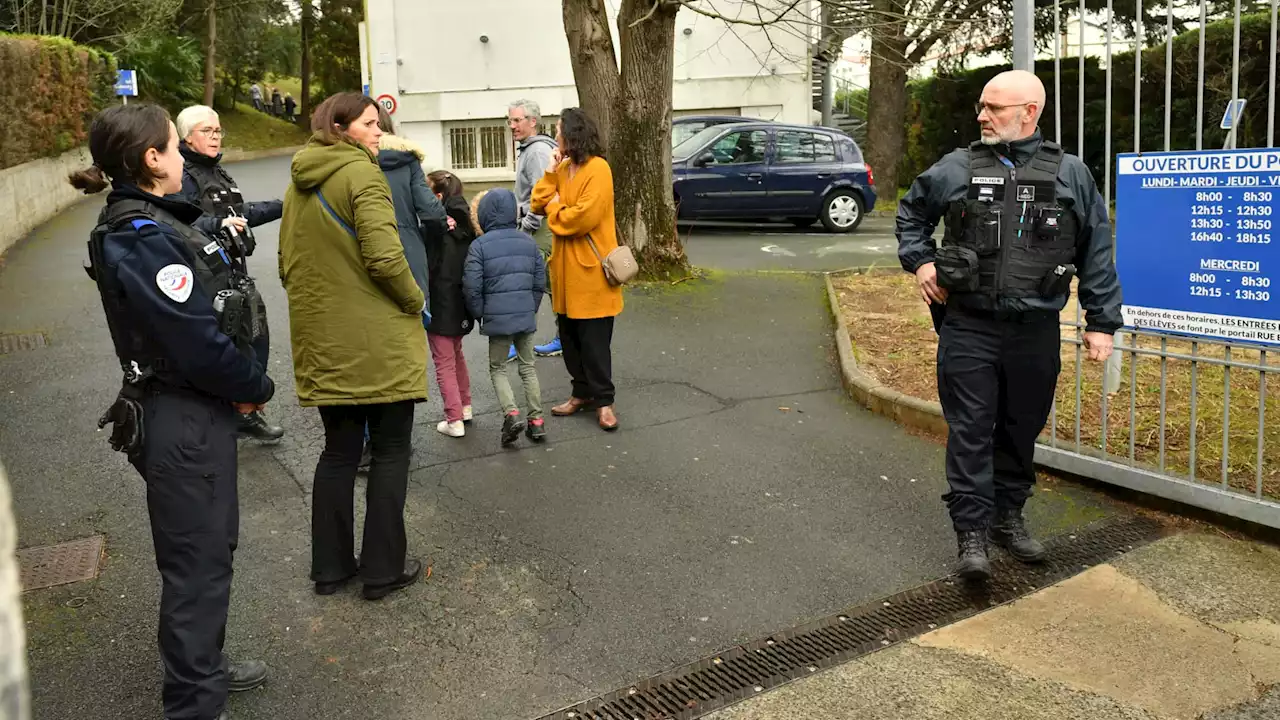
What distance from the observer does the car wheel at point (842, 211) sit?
1694 cm

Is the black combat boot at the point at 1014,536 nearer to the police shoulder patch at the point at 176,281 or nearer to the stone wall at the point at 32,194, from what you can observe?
the police shoulder patch at the point at 176,281

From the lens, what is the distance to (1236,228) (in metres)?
4.54

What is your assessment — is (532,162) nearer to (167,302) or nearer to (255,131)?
(167,302)

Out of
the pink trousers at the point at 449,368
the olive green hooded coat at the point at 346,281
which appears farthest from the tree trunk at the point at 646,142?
the olive green hooded coat at the point at 346,281

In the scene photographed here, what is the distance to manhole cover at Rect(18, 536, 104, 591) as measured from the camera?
4344mm

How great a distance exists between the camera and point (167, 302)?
304 cm

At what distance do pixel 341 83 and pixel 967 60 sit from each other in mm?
26039

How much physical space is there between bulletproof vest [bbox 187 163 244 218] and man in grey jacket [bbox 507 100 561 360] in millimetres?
1798

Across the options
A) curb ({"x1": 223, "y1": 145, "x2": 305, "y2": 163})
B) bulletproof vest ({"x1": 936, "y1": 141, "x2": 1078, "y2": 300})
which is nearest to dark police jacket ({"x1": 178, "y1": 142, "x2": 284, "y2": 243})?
bulletproof vest ({"x1": 936, "y1": 141, "x2": 1078, "y2": 300})

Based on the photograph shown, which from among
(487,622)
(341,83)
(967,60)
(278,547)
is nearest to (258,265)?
(278,547)

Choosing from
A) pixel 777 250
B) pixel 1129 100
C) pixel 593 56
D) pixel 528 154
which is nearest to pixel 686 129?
pixel 777 250

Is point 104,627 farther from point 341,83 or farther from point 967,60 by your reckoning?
point 341,83

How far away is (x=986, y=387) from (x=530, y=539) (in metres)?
2.06

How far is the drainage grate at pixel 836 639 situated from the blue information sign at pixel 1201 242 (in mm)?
1016
